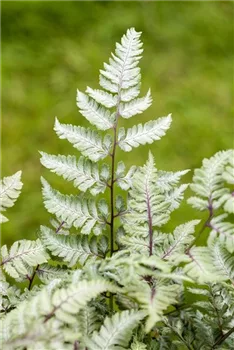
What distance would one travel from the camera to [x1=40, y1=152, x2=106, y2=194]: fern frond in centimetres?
82

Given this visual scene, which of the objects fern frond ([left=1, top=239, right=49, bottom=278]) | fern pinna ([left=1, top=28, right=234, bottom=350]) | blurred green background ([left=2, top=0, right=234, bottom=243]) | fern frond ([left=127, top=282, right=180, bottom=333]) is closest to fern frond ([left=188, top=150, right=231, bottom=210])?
fern pinna ([left=1, top=28, right=234, bottom=350])

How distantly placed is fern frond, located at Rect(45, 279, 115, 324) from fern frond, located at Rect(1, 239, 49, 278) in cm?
18

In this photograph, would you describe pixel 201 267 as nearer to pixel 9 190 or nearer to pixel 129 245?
pixel 129 245

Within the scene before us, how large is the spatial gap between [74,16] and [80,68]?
0.93 feet

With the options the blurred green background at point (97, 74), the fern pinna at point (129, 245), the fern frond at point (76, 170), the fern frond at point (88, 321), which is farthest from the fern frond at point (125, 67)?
the blurred green background at point (97, 74)

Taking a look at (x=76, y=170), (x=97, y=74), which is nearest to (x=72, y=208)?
(x=76, y=170)

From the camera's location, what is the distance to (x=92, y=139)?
841 mm

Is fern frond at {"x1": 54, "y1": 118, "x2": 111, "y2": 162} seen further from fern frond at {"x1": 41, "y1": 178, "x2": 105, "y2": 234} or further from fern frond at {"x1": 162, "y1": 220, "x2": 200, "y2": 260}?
fern frond at {"x1": 162, "y1": 220, "x2": 200, "y2": 260}

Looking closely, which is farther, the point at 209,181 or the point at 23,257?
the point at 23,257

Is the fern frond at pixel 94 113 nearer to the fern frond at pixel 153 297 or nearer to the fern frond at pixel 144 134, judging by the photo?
the fern frond at pixel 144 134

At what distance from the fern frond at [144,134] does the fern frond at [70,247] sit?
16 cm

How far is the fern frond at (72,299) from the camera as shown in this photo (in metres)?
0.63

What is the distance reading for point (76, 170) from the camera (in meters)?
0.83

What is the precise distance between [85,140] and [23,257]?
0.21 meters
